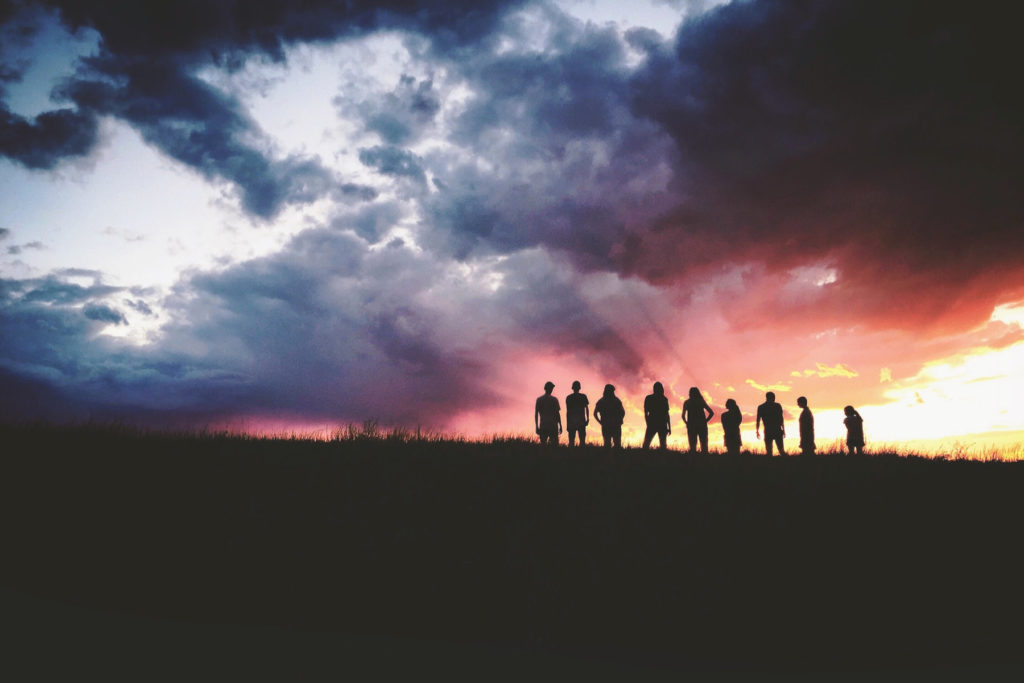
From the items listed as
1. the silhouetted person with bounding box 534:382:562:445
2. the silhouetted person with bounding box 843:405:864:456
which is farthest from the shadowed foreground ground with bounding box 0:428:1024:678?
the silhouetted person with bounding box 843:405:864:456

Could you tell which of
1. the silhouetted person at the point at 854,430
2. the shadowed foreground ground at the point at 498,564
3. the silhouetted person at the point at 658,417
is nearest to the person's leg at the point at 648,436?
the silhouetted person at the point at 658,417

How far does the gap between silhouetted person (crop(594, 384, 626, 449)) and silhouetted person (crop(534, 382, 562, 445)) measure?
117cm

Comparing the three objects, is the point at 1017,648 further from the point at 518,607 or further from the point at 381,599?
the point at 381,599

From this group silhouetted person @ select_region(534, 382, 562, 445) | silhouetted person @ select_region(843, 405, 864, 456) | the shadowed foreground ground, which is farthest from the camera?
silhouetted person @ select_region(843, 405, 864, 456)

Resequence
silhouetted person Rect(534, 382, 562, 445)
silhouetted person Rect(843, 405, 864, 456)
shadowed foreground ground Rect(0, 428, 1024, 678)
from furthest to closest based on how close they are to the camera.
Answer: silhouetted person Rect(843, 405, 864, 456)
silhouetted person Rect(534, 382, 562, 445)
shadowed foreground ground Rect(0, 428, 1024, 678)

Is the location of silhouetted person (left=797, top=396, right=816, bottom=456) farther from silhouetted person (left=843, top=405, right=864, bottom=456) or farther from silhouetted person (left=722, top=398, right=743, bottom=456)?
silhouetted person (left=722, top=398, right=743, bottom=456)

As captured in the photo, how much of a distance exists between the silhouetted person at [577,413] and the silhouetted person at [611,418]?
1.18ft

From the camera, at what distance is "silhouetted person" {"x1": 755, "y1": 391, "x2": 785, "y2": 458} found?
15688 mm

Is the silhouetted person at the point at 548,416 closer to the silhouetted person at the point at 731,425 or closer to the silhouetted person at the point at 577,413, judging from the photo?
the silhouetted person at the point at 577,413

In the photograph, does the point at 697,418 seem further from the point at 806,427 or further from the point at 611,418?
the point at 806,427

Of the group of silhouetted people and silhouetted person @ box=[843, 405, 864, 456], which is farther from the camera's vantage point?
silhouetted person @ box=[843, 405, 864, 456]

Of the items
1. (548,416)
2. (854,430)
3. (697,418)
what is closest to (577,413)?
(548,416)

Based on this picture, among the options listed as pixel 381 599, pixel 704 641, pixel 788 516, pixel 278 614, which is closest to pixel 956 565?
pixel 788 516

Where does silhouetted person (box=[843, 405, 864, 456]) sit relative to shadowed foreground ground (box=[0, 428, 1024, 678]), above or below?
above
